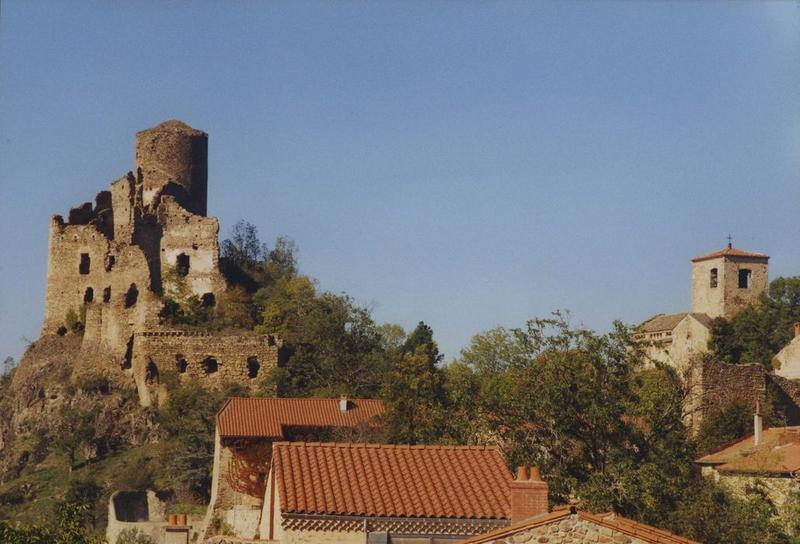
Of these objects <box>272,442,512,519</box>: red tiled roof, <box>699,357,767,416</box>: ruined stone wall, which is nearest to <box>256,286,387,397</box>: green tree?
<box>699,357,767,416</box>: ruined stone wall

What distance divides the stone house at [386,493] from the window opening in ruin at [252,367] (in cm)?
3643

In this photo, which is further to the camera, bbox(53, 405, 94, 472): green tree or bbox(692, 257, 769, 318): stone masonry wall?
bbox(692, 257, 769, 318): stone masonry wall

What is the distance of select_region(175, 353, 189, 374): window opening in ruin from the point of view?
212 feet

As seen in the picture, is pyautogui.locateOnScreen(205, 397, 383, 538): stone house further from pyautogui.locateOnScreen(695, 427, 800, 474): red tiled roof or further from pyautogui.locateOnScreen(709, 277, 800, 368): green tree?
pyautogui.locateOnScreen(709, 277, 800, 368): green tree

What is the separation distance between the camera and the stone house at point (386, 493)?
25375mm

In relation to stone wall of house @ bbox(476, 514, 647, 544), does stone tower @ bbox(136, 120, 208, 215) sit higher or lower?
higher

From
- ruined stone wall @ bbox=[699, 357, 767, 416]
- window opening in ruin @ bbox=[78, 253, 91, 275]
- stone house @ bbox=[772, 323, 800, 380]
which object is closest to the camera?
ruined stone wall @ bbox=[699, 357, 767, 416]

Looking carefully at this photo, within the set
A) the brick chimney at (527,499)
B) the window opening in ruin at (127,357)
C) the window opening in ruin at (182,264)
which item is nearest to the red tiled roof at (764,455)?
the brick chimney at (527,499)

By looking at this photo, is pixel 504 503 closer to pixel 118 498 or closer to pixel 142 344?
pixel 118 498

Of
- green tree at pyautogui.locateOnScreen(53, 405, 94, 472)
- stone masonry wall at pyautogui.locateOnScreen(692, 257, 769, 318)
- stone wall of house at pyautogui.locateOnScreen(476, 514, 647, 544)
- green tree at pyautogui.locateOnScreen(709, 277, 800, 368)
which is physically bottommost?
green tree at pyautogui.locateOnScreen(53, 405, 94, 472)

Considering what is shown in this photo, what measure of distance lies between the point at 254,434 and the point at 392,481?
76.6 ft

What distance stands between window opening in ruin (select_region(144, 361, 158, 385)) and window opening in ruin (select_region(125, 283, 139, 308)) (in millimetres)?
4479

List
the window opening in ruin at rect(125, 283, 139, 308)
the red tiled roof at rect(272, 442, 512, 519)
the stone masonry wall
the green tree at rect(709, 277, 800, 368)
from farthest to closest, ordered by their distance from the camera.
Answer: the stone masonry wall, the green tree at rect(709, 277, 800, 368), the window opening in ruin at rect(125, 283, 139, 308), the red tiled roof at rect(272, 442, 512, 519)

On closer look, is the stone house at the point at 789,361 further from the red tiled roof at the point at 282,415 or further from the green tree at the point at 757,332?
the red tiled roof at the point at 282,415
